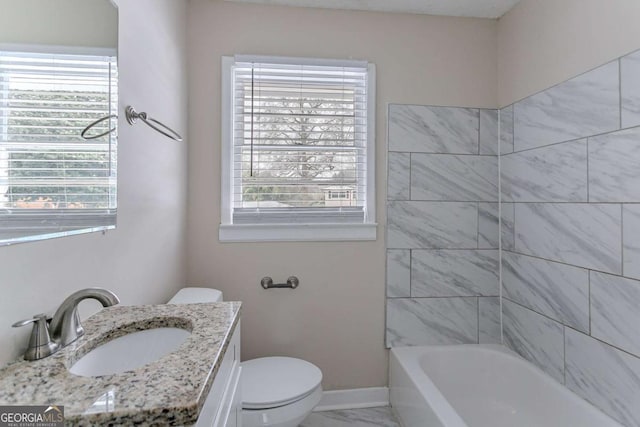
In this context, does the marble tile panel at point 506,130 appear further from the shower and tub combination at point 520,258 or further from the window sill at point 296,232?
the window sill at point 296,232

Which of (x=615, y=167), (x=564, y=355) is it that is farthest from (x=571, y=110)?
(x=564, y=355)

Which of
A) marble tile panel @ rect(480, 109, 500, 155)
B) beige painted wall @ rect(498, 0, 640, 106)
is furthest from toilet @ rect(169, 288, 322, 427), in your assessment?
beige painted wall @ rect(498, 0, 640, 106)

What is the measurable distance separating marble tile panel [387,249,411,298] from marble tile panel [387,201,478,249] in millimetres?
45

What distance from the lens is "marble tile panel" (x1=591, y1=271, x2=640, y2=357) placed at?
1.29 m

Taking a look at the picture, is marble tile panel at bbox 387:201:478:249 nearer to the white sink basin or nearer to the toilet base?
the toilet base

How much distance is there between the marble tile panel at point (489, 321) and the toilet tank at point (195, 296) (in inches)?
65.8

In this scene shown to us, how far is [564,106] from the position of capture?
164 centimetres

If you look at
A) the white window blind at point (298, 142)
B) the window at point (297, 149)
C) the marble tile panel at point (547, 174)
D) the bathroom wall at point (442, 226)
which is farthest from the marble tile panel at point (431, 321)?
the marble tile panel at point (547, 174)

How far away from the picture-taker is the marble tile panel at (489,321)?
2.12 meters

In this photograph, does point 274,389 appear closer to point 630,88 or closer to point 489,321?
point 489,321

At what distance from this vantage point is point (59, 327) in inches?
31.1

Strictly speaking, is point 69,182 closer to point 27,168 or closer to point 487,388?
point 27,168

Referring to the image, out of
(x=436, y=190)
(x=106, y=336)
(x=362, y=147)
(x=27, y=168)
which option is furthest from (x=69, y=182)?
(x=436, y=190)

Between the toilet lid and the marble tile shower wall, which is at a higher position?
the marble tile shower wall
